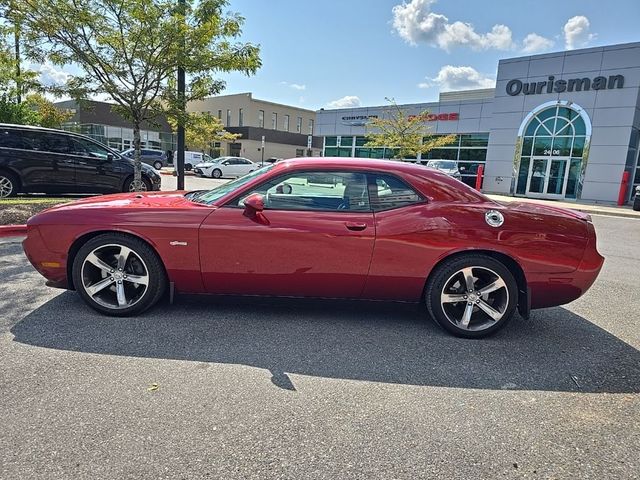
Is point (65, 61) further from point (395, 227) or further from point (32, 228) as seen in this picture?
point (395, 227)

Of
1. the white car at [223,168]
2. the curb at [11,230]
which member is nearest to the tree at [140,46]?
the curb at [11,230]

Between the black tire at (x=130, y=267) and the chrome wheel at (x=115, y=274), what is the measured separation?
0.01 metres

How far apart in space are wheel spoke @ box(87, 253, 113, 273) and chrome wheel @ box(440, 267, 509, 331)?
292 cm

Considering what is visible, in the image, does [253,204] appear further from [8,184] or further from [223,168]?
[223,168]

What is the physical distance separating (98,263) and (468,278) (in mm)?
3214

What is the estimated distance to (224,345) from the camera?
336 cm

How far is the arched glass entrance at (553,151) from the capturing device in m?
22.5

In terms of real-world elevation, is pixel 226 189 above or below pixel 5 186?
above

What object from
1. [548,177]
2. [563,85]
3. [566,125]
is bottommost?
[548,177]

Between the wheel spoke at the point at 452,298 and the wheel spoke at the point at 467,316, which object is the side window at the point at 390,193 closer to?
the wheel spoke at the point at 452,298

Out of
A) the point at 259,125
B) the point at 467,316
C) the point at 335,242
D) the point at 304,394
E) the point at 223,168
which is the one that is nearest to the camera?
the point at 304,394

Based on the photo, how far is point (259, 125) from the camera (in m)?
50.4

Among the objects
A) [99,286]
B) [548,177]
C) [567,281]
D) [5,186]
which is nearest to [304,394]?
[99,286]

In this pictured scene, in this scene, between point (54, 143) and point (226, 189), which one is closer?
point (226, 189)
